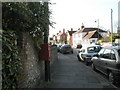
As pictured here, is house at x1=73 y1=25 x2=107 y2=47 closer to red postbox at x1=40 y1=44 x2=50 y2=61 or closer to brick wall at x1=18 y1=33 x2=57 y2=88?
red postbox at x1=40 y1=44 x2=50 y2=61

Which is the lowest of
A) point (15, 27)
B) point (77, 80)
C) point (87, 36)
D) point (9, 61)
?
point (77, 80)

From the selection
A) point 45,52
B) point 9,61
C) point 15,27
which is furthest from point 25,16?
point 45,52

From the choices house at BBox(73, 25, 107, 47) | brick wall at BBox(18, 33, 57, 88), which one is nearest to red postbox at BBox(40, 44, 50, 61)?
brick wall at BBox(18, 33, 57, 88)

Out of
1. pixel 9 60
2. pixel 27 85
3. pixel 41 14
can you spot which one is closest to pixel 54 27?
pixel 41 14

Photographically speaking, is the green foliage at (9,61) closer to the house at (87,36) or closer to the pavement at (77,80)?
the pavement at (77,80)

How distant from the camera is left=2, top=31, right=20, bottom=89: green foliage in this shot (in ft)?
10.8

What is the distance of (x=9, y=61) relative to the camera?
11.3ft

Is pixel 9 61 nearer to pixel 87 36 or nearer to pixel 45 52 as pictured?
pixel 45 52

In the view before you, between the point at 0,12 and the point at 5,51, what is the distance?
1.05m

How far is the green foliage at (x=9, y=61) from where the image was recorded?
10.8 ft

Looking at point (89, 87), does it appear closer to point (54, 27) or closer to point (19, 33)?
point (54, 27)

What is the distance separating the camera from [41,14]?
15.9ft

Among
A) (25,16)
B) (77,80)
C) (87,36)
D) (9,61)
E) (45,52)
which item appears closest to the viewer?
(9,61)

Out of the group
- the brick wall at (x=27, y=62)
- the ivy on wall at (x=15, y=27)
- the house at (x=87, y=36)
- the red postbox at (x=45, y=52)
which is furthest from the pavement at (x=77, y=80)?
the house at (x=87, y=36)
